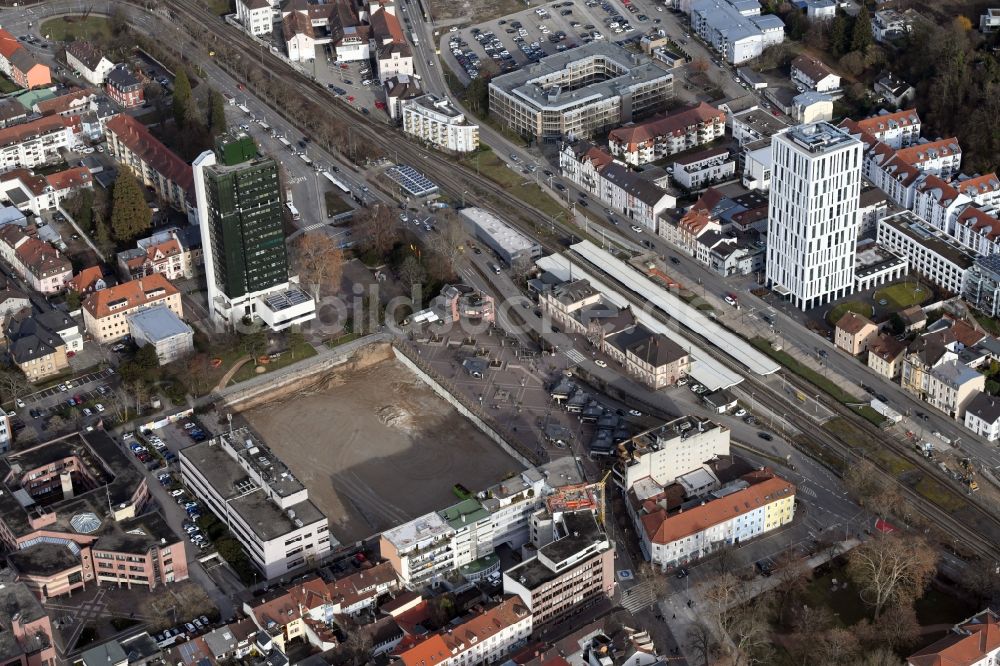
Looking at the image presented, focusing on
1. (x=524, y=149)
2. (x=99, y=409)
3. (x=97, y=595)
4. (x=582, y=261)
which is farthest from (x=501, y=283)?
(x=97, y=595)

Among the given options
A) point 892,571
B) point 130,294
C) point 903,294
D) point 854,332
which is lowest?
point 903,294

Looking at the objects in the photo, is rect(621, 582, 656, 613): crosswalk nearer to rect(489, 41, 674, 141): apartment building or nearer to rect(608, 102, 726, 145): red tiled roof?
rect(608, 102, 726, 145): red tiled roof

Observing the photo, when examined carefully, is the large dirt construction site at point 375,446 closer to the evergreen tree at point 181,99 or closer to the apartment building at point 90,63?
the evergreen tree at point 181,99

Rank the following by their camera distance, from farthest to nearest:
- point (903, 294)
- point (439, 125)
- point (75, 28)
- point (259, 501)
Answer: point (75, 28), point (439, 125), point (903, 294), point (259, 501)

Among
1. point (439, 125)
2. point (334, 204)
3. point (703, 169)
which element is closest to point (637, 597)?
point (703, 169)

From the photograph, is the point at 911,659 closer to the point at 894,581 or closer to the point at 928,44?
the point at 894,581

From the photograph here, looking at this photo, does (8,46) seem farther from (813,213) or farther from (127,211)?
(813,213)

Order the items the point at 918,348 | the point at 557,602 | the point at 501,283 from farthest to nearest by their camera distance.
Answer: the point at 501,283, the point at 918,348, the point at 557,602
